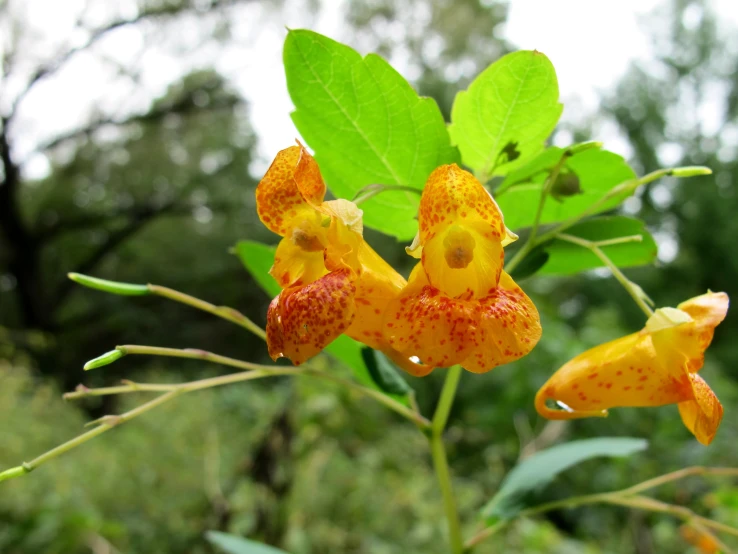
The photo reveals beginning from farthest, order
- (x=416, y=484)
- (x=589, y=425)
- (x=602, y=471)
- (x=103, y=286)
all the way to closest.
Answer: (x=589, y=425)
(x=602, y=471)
(x=416, y=484)
(x=103, y=286)

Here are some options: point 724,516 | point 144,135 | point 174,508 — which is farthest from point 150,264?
point 724,516

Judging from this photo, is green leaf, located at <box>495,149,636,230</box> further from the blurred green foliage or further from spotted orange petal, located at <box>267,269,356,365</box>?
the blurred green foliage

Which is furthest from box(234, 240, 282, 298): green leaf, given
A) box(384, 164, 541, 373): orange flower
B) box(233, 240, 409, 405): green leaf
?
box(384, 164, 541, 373): orange flower

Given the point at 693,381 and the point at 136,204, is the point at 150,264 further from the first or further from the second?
the point at 693,381

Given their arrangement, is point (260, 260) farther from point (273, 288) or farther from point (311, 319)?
point (311, 319)

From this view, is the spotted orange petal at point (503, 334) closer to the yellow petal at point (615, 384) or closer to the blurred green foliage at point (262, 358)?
the yellow petal at point (615, 384)

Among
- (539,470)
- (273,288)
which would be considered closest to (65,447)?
(273,288)
